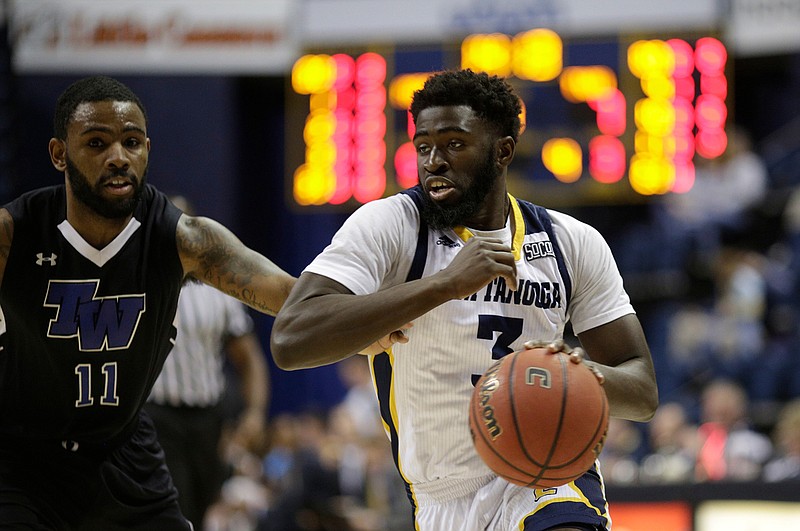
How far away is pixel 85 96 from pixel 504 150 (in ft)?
5.03

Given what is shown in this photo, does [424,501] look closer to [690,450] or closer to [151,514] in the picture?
[151,514]

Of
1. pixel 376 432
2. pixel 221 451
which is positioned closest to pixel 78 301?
pixel 221 451

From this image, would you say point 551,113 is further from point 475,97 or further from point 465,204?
point 465,204

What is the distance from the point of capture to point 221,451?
7.22 meters

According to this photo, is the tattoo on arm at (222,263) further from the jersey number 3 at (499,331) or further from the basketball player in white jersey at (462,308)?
the jersey number 3 at (499,331)

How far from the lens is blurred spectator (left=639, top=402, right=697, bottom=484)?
905 cm

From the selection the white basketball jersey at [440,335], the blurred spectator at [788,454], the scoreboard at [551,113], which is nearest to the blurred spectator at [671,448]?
the blurred spectator at [788,454]

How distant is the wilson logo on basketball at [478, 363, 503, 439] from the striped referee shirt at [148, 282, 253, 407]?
3686 mm

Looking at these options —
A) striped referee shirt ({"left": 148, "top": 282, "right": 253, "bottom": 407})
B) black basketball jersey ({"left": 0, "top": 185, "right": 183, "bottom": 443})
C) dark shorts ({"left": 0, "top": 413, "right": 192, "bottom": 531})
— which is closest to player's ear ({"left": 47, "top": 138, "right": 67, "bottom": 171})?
black basketball jersey ({"left": 0, "top": 185, "right": 183, "bottom": 443})

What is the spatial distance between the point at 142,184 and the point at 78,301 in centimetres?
49

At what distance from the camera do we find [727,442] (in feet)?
31.2

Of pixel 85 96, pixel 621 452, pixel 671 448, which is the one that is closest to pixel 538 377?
pixel 85 96

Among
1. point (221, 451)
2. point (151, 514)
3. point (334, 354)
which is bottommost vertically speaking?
point (221, 451)

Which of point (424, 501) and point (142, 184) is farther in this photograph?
point (142, 184)
